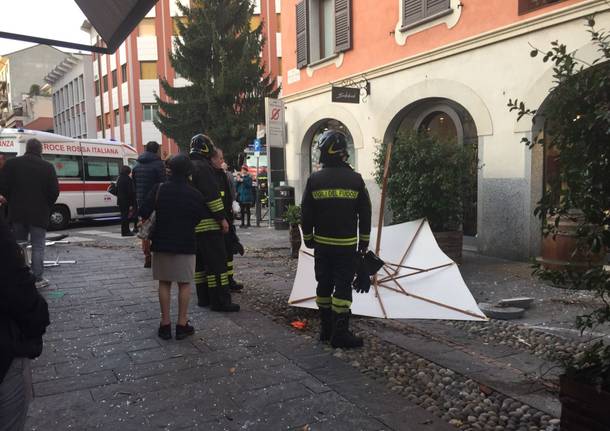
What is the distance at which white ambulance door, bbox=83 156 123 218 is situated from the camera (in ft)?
54.0

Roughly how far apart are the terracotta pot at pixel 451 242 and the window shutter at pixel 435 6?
435cm

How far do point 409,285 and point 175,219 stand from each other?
2563mm

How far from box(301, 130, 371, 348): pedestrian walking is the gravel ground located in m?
0.33

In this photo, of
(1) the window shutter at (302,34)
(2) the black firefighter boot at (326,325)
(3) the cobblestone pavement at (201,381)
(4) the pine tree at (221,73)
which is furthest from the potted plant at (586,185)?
(4) the pine tree at (221,73)

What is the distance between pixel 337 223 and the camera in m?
4.34

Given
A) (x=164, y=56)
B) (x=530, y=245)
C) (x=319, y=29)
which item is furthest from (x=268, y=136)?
(x=164, y=56)

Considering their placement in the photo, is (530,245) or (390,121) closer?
(530,245)

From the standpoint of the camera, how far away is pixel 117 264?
28.7 feet

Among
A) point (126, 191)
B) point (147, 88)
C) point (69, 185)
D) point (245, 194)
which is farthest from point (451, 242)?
point (147, 88)

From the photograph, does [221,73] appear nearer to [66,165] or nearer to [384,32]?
[66,165]

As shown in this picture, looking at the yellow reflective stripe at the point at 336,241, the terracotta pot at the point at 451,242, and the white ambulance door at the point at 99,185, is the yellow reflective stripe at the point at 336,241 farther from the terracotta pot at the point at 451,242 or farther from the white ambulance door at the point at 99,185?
the white ambulance door at the point at 99,185

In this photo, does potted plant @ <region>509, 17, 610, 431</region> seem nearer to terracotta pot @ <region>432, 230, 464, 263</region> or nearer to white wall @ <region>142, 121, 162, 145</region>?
terracotta pot @ <region>432, 230, 464, 263</region>

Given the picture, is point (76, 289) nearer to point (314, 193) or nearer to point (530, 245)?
point (314, 193)

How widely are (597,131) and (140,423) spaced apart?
291 centimetres
